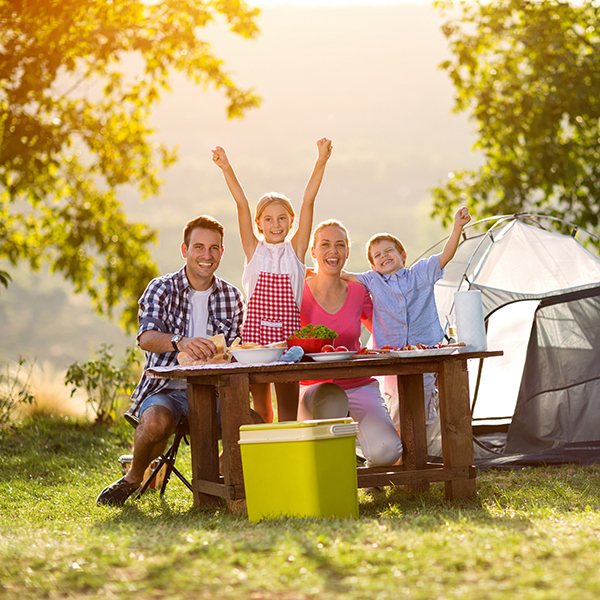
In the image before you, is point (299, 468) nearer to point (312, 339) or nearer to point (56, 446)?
point (312, 339)

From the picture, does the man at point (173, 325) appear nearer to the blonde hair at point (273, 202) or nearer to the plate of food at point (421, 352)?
the blonde hair at point (273, 202)

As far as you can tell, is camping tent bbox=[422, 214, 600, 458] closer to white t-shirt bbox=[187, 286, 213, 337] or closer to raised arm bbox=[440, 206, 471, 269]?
raised arm bbox=[440, 206, 471, 269]

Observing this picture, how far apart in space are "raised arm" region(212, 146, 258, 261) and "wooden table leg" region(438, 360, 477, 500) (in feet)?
4.17

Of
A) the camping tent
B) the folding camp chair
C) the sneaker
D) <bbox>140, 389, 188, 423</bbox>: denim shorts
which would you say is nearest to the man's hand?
<bbox>140, 389, 188, 423</bbox>: denim shorts

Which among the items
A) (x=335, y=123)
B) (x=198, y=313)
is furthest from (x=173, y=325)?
(x=335, y=123)

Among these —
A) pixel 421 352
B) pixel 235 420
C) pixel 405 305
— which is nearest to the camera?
pixel 235 420

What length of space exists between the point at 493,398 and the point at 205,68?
18.6 ft

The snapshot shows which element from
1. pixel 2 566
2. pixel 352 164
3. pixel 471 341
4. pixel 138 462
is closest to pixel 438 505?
pixel 471 341

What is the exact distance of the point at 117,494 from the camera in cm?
396

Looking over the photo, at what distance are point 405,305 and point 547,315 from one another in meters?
1.50

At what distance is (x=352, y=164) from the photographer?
268ft

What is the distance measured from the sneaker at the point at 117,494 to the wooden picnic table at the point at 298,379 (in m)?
0.46

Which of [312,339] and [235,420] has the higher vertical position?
[312,339]

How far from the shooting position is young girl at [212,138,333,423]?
4.11 m
